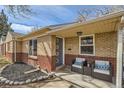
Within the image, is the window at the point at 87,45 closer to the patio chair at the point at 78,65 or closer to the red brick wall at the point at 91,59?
the red brick wall at the point at 91,59

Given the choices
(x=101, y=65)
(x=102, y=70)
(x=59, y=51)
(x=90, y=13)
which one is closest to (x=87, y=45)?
(x=101, y=65)

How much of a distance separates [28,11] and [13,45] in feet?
23.9

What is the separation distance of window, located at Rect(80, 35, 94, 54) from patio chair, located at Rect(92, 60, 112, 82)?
1144mm

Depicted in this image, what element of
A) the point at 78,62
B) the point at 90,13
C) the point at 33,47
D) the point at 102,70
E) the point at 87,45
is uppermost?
the point at 90,13

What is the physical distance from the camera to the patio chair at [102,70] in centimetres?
797

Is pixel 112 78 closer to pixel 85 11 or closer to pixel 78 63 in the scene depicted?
pixel 78 63

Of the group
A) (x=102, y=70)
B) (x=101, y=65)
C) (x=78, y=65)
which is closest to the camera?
(x=102, y=70)

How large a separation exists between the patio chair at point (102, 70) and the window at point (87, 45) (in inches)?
45.1

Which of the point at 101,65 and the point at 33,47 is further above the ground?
the point at 33,47

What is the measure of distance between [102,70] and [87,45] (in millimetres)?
2321

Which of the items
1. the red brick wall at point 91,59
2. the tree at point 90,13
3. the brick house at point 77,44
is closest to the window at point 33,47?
the brick house at point 77,44

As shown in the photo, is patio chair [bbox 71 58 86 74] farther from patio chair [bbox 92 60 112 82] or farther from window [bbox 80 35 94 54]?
patio chair [bbox 92 60 112 82]

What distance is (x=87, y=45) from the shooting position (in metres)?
10.2

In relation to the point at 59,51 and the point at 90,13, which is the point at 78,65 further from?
the point at 90,13
